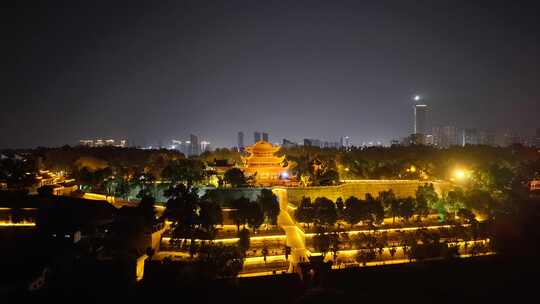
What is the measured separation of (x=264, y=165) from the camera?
2562cm

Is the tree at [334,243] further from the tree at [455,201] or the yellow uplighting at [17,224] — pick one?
the yellow uplighting at [17,224]

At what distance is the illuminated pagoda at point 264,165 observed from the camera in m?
25.1

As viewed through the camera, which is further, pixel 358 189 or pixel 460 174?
pixel 460 174

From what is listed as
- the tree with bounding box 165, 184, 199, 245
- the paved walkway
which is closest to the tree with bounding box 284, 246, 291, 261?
the paved walkway

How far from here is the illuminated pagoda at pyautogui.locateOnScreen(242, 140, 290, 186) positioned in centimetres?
2512

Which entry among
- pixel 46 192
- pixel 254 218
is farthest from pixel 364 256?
pixel 46 192

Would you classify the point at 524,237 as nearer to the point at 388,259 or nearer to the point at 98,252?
the point at 388,259

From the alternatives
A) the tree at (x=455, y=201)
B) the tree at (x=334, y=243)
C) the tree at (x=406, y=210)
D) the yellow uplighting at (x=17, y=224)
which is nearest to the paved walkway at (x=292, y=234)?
the tree at (x=334, y=243)

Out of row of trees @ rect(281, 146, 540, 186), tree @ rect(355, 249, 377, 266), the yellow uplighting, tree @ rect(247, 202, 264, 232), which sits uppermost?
row of trees @ rect(281, 146, 540, 186)

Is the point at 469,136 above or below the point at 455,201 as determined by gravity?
above

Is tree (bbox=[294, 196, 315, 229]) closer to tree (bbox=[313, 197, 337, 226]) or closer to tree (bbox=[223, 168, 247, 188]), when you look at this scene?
tree (bbox=[313, 197, 337, 226])

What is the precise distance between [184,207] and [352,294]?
9501mm

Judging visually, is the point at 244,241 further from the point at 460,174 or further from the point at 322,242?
the point at 460,174

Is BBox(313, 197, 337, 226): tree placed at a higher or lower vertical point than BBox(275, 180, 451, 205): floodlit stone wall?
lower
